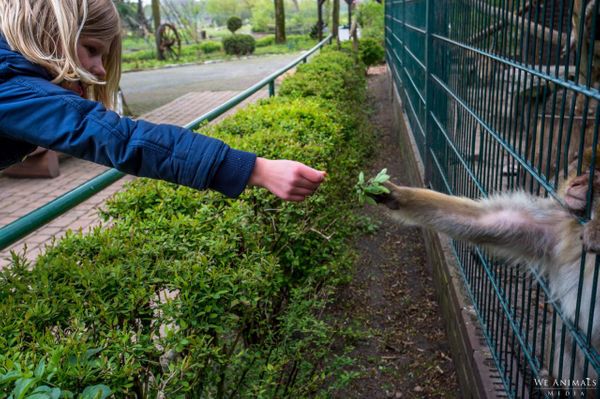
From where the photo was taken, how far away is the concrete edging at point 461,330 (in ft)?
9.23

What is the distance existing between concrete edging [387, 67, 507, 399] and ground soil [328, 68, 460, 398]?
141 millimetres

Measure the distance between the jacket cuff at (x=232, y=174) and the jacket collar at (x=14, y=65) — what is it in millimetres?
633

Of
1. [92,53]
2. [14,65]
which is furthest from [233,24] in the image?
[14,65]

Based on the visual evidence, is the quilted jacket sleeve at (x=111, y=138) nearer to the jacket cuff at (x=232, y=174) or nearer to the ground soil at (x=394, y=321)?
the jacket cuff at (x=232, y=174)

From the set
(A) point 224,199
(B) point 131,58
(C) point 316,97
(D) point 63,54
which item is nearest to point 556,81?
(D) point 63,54

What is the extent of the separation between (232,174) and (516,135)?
1387 mm

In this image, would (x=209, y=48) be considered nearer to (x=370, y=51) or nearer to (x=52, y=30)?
(x=370, y=51)

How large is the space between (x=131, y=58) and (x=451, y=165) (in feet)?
99.8

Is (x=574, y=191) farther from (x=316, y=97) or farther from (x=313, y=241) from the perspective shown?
(x=316, y=97)

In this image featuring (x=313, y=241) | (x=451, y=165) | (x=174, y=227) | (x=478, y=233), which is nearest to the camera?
(x=174, y=227)

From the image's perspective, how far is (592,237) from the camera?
5.53 ft

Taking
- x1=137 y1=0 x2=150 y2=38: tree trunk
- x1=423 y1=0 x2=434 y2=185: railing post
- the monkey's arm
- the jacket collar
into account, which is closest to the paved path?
x1=423 y1=0 x2=434 y2=185: railing post

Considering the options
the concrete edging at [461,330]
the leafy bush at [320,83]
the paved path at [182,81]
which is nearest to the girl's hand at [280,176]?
the concrete edging at [461,330]

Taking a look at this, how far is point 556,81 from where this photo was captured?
5.67 ft
